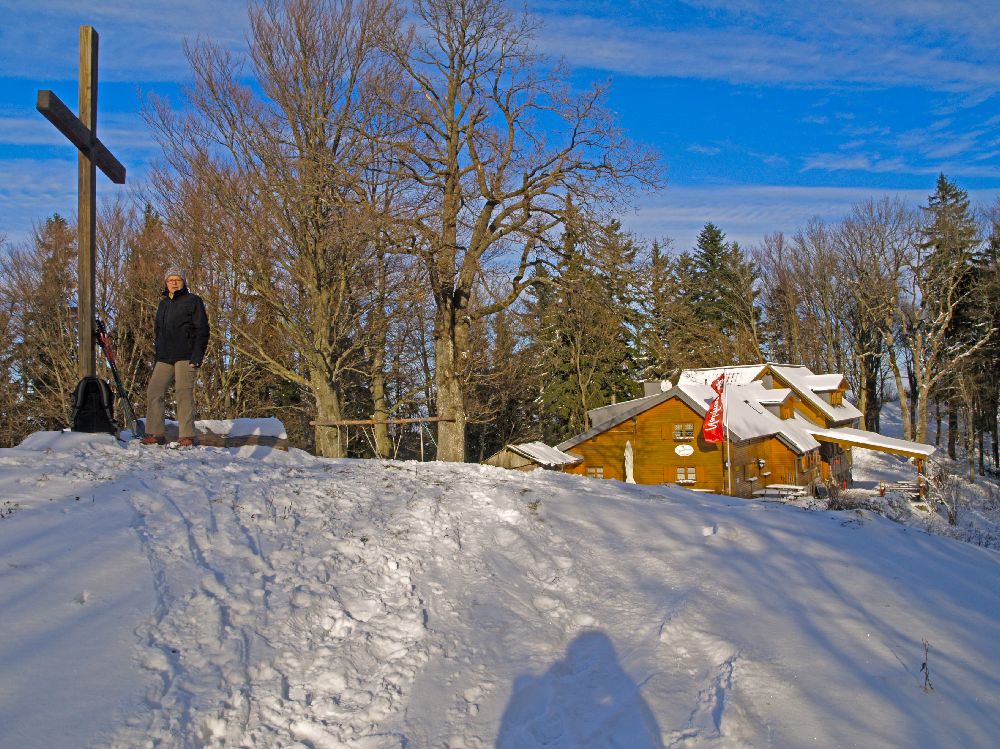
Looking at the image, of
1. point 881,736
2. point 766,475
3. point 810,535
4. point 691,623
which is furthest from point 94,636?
point 766,475

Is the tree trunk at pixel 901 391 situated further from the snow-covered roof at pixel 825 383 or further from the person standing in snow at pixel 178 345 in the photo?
the person standing in snow at pixel 178 345

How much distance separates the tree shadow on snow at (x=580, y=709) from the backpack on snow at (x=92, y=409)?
6536 millimetres

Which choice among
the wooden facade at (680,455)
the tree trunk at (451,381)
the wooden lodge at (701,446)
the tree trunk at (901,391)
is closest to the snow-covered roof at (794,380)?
the wooden lodge at (701,446)

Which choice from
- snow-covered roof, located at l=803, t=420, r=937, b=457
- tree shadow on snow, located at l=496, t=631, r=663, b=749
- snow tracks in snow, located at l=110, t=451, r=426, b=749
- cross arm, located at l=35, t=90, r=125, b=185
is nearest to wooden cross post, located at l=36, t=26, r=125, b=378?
cross arm, located at l=35, t=90, r=125, b=185

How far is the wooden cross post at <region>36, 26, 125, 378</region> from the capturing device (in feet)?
29.1

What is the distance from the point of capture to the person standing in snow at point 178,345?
8.84 metres

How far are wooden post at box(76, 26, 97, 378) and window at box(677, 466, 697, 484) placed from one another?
80.6 ft

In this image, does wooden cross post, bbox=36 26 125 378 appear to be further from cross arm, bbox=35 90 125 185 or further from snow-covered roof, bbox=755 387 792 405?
snow-covered roof, bbox=755 387 792 405

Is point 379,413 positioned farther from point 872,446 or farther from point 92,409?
point 872,446

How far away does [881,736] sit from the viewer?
4.02 m

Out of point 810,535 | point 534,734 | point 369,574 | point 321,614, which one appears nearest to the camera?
point 534,734

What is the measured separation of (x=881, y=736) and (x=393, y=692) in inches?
109

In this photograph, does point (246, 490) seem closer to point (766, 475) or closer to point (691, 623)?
point (691, 623)

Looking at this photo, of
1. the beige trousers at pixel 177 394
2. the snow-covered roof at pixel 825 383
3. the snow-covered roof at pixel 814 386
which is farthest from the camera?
the snow-covered roof at pixel 825 383
